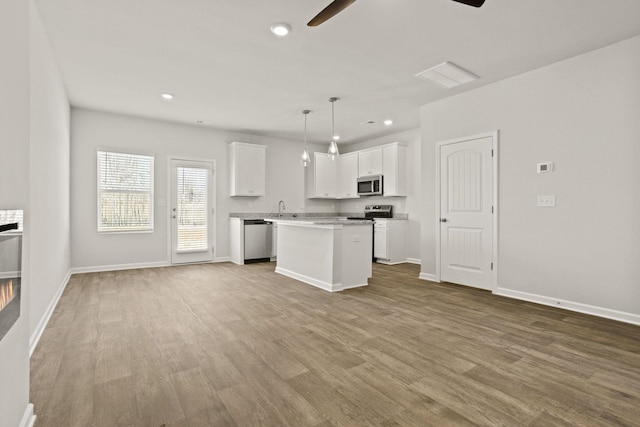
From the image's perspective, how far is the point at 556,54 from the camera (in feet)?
11.5

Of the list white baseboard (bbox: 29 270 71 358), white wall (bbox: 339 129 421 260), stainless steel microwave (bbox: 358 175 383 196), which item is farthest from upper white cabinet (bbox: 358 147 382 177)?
white baseboard (bbox: 29 270 71 358)

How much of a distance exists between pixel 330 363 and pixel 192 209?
5.03m

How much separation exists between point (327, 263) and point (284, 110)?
2.78m

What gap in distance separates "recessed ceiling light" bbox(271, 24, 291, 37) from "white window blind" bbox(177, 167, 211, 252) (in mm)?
4064

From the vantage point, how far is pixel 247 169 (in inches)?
268

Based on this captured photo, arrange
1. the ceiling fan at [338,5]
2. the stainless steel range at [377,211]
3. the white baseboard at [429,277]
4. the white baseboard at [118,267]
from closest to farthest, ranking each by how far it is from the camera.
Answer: the ceiling fan at [338,5] → the white baseboard at [429,277] → the white baseboard at [118,267] → the stainless steel range at [377,211]

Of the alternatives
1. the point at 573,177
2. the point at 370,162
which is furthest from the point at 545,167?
the point at 370,162

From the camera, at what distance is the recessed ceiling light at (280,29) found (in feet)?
9.80

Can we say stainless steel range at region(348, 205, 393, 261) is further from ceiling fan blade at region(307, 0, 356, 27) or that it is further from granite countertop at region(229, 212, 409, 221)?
ceiling fan blade at region(307, 0, 356, 27)

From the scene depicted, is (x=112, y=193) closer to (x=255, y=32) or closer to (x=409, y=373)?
(x=255, y=32)

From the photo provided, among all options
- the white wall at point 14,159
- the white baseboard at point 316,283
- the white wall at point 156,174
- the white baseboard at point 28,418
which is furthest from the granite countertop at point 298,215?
the white baseboard at point 28,418

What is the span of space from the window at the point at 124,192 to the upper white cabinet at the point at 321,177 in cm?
360

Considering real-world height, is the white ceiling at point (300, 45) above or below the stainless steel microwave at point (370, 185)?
above

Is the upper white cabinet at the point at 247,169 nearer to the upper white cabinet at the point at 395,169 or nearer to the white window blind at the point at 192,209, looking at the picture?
the white window blind at the point at 192,209
